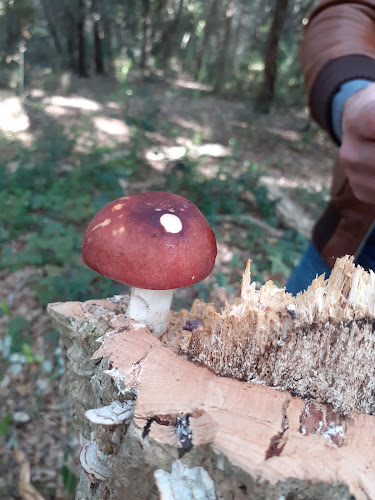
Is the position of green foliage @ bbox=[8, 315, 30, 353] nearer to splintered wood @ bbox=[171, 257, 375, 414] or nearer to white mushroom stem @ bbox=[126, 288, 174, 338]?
white mushroom stem @ bbox=[126, 288, 174, 338]

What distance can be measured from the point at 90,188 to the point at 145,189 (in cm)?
84

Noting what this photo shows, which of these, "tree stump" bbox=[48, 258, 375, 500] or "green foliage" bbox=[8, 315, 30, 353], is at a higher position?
"tree stump" bbox=[48, 258, 375, 500]

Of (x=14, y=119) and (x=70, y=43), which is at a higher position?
(x=70, y=43)

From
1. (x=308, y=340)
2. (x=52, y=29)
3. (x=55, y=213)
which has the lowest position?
(x=55, y=213)

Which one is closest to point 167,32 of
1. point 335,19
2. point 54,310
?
point 335,19

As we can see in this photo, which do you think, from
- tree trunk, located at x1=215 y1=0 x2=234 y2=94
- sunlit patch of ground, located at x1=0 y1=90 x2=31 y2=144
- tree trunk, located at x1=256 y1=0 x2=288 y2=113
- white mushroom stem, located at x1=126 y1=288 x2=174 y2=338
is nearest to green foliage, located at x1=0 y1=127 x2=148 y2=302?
sunlit patch of ground, located at x1=0 y1=90 x2=31 y2=144

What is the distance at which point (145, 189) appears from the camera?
5336 mm

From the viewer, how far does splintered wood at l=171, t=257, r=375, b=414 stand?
1.06m

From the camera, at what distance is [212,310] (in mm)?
1281

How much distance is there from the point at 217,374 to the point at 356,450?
1.42ft

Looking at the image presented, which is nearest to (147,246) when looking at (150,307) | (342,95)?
(150,307)

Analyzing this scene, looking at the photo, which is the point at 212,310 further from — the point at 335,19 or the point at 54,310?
the point at 335,19

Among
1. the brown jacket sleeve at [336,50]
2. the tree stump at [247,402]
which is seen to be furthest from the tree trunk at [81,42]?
the tree stump at [247,402]

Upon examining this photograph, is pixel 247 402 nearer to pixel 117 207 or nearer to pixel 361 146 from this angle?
pixel 117 207
